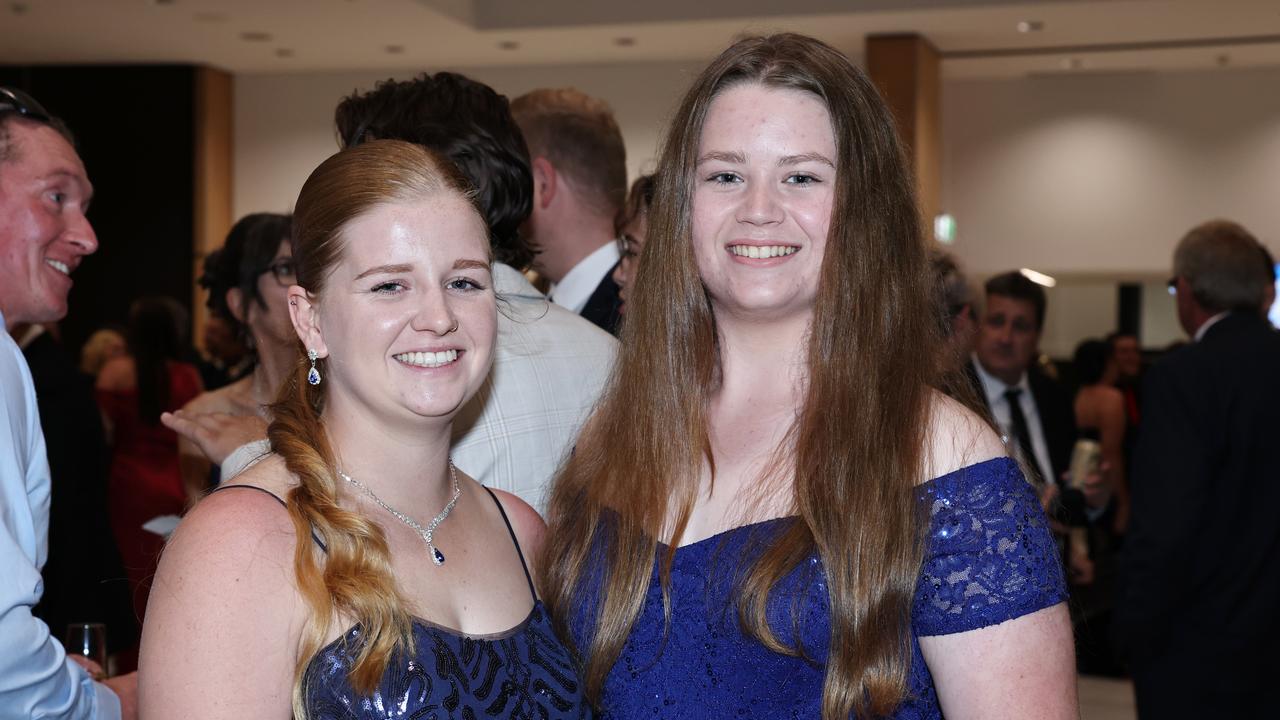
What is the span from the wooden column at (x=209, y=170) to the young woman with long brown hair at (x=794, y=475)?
36.5ft

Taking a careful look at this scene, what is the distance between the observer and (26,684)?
76.8 inches

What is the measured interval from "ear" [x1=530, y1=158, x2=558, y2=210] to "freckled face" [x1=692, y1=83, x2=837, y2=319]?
5.24 feet

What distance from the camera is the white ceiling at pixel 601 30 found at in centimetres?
998

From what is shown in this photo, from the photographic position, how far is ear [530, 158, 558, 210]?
3.42 metres

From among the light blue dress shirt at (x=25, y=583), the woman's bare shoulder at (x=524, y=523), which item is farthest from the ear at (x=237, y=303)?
the woman's bare shoulder at (x=524, y=523)

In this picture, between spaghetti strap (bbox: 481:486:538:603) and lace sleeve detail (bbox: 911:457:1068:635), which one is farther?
spaghetti strap (bbox: 481:486:538:603)

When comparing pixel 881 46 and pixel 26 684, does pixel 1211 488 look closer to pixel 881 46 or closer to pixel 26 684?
pixel 26 684

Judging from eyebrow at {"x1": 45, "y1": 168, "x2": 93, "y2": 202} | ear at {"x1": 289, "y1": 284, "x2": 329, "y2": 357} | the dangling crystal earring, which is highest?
eyebrow at {"x1": 45, "y1": 168, "x2": 93, "y2": 202}

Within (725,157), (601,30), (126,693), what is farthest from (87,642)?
(601,30)

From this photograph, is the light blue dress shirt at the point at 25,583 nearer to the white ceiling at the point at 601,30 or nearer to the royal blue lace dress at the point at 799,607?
the royal blue lace dress at the point at 799,607

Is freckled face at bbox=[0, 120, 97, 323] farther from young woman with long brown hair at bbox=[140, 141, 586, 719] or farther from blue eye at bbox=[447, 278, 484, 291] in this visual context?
blue eye at bbox=[447, 278, 484, 291]

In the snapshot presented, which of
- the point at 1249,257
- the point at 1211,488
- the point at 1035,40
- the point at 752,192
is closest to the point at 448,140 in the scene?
the point at 752,192

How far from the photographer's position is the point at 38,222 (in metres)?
2.65

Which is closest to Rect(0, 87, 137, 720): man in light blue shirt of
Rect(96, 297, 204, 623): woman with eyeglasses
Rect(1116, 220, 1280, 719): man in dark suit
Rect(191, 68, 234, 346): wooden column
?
Rect(96, 297, 204, 623): woman with eyeglasses
